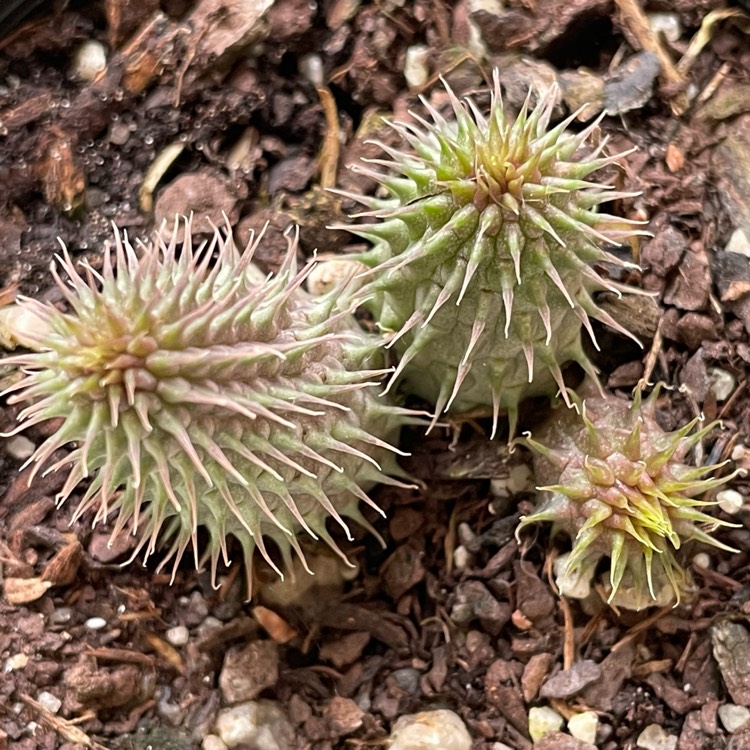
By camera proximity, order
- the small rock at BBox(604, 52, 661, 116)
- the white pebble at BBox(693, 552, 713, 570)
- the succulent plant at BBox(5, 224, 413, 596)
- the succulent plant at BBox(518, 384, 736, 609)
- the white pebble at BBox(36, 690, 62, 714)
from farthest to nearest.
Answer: the small rock at BBox(604, 52, 661, 116) → the white pebble at BBox(693, 552, 713, 570) → the white pebble at BBox(36, 690, 62, 714) → the succulent plant at BBox(518, 384, 736, 609) → the succulent plant at BBox(5, 224, 413, 596)

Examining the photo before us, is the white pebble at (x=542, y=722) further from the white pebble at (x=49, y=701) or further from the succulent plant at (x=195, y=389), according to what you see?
the white pebble at (x=49, y=701)

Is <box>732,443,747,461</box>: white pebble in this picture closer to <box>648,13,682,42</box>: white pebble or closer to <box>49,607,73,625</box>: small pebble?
<box>648,13,682,42</box>: white pebble

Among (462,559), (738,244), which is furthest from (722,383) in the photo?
(462,559)

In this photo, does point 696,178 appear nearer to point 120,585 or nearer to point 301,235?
point 301,235

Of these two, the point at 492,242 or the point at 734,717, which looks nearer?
the point at 492,242

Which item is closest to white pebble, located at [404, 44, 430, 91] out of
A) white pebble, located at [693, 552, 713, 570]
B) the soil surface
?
the soil surface

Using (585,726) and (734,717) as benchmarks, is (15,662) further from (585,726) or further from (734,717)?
(734,717)
